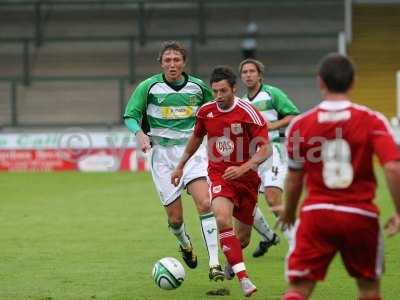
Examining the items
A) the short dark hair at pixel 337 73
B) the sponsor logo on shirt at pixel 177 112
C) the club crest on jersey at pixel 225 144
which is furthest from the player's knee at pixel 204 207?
the short dark hair at pixel 337 73

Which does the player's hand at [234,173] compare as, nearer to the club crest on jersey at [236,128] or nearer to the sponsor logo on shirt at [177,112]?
the club crest on jersey at [236,128]

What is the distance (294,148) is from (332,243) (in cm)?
65

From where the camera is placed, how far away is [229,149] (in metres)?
9.59

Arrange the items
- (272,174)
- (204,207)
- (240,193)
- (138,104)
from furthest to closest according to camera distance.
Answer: (272,174)
(138,104)
(204,207)
(240,193)

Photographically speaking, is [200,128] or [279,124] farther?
[279,124]

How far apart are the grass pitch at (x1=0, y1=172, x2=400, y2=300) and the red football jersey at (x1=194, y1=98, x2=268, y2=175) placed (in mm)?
1264

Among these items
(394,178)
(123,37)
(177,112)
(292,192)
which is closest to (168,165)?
(177,112)

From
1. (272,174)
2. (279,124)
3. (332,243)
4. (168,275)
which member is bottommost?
(168,275)

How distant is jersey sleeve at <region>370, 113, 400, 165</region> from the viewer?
6113 millimetres

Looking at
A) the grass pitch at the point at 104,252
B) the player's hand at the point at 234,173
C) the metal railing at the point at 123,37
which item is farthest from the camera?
the metal railing at the point at 123,37

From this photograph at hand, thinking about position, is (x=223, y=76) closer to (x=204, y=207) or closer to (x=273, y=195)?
(x=204, y=207)

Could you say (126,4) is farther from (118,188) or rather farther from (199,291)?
(199,291)

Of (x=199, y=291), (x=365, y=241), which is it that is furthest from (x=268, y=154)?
(x=365, y=241)

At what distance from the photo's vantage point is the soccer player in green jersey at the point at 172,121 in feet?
34.9
